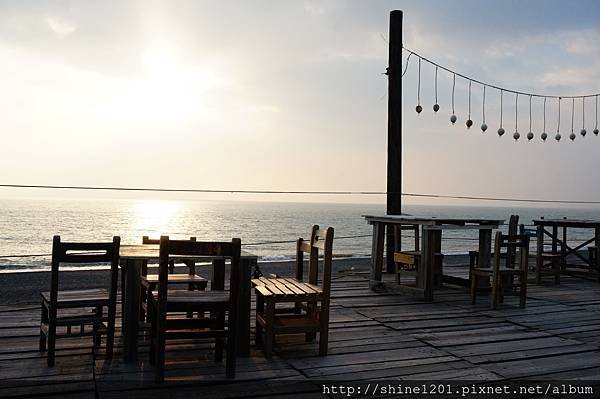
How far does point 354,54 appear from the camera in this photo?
11.6 meters

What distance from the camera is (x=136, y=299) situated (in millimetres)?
3801

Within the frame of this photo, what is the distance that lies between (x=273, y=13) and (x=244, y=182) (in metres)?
44.6

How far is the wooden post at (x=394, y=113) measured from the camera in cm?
864

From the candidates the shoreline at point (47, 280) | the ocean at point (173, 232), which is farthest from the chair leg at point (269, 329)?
the shoreline at point (47, 280)

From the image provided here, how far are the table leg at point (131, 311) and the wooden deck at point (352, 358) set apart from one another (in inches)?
4.1

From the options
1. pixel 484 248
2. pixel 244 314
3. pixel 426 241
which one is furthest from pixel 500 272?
pixel 244 314

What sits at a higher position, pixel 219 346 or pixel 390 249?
pixel 390 249

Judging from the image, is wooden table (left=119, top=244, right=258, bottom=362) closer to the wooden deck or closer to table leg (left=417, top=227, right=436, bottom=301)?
the wooden deck

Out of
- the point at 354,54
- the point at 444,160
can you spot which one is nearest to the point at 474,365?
the point at 354,54

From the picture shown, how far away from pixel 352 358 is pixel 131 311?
1.55 metres

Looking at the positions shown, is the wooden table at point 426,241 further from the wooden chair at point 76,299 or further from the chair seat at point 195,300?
the wooden chair at point 76,299

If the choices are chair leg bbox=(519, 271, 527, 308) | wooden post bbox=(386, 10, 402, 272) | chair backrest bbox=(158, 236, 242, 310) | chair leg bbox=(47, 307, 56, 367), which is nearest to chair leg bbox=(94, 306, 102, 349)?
chair leg bbox=(47, 307, 56, 367)

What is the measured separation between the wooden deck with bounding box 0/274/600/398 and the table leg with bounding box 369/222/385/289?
3.76ft

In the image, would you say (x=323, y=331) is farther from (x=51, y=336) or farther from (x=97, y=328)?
(x=51, y=336)
